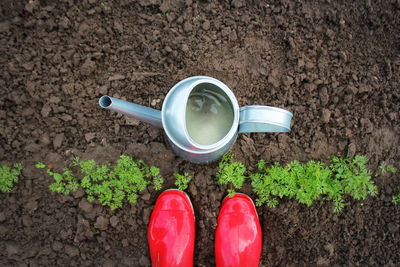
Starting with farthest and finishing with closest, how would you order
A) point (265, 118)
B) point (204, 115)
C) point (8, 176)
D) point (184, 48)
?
point (184, 48) < point (8, 176) < point (204, 115) < point (265, 118)

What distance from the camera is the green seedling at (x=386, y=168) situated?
83.3 inches

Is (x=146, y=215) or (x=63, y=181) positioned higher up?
(x=63, y=181)

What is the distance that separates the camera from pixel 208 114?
161cm

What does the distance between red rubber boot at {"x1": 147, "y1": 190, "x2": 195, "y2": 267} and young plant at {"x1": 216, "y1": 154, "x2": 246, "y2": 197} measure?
0.26 m

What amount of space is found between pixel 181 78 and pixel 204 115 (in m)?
0.55

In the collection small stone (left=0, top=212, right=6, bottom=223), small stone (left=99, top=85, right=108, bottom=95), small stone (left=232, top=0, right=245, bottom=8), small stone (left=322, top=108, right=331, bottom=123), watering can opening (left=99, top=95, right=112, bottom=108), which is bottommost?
small stone (left=0, top=212, right=6, bottom=223)

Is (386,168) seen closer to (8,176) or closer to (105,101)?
(105,101)

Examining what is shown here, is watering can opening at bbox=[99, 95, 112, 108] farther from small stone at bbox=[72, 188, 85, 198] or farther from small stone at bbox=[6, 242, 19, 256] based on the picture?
small stone at bbox=[6, 242, 19, 256]

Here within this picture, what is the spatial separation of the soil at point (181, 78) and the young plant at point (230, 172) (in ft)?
0.19

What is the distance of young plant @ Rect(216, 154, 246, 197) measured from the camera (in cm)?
200

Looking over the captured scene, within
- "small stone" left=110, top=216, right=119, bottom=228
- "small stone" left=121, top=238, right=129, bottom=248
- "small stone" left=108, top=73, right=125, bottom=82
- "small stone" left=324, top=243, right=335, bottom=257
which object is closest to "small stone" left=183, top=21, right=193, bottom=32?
"small stone" left=108, top=73, right=125, bottom=82

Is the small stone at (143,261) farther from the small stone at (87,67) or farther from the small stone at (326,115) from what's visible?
the small stone at (326,115)

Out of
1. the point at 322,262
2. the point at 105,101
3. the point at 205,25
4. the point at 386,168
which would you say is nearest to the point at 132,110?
the point at 105,101

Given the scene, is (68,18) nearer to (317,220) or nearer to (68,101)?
(68,101)
